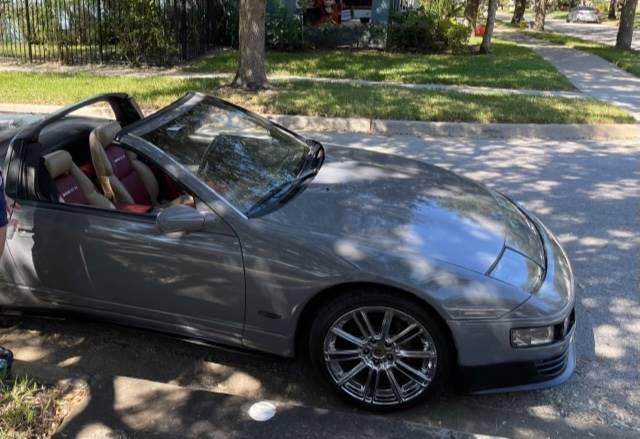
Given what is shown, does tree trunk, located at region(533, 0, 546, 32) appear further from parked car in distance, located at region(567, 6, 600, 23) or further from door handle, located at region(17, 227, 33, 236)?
door handle, located at region(17, 227, 33, 236)

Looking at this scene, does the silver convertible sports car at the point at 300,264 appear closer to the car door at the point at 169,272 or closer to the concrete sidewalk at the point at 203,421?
the car door at the point at 169,272

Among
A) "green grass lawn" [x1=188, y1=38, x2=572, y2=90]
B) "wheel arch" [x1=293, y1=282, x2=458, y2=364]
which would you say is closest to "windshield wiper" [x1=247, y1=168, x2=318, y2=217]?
"wheel arch" [x1=293, y1=282, x2=458, y2=364]

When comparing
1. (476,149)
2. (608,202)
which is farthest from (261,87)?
(608,202)

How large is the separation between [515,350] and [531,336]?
0.31 feet

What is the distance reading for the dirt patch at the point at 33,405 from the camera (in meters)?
2.70

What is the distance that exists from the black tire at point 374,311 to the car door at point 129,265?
403mm

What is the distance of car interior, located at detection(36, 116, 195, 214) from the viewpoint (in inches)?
140

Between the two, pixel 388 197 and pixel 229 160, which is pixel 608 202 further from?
pixel 229 160

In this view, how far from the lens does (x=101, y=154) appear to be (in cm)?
384

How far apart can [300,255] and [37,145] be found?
5.20 ft

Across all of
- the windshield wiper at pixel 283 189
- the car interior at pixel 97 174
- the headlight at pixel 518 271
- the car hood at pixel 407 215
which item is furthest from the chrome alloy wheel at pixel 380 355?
the car interior at pixel 97 174

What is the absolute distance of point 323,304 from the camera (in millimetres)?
3049

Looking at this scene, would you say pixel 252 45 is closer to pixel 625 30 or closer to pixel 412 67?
pixel 412 67

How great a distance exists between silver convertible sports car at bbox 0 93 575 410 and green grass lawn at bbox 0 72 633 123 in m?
5.66
